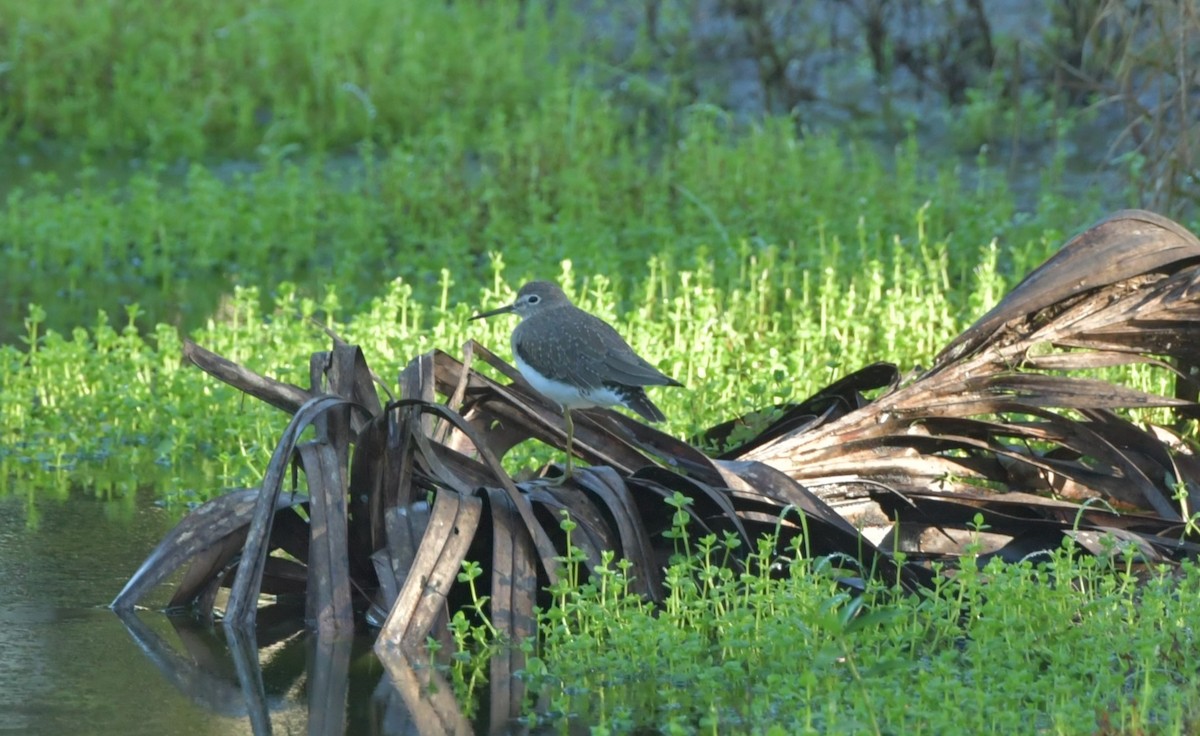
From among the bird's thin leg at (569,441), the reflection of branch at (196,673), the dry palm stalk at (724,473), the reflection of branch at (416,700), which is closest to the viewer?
the reflection of branch at (416,700)

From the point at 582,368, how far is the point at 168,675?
1.70 metres

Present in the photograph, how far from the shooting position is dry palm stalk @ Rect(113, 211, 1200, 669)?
5293 millimetres

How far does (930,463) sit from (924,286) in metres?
3.27

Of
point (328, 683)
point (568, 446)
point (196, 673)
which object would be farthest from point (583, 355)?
point (196, 673)

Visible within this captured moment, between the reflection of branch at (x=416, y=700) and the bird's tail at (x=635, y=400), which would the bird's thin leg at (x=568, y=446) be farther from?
the reflection of branch at (x=416, y=700)

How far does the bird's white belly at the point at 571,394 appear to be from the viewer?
5.94 metres

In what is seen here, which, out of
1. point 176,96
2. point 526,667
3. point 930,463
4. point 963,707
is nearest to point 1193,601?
point 963,707

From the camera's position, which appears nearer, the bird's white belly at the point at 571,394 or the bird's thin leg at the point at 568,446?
the bird's thin leg at the point at 568,446

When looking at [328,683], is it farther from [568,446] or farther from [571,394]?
[571,394]

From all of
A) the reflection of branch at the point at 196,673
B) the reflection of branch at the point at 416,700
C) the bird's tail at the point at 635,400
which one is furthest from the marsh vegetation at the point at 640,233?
the reflection of branch at the point at 196,673

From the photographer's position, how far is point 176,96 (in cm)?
1429

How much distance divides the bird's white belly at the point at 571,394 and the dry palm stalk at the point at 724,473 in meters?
0.08

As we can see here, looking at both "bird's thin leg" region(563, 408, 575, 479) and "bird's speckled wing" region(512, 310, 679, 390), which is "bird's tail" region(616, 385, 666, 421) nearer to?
"bird's speckled wing" region(512, 310, 679, 390)

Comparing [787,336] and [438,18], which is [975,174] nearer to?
[787,336]
